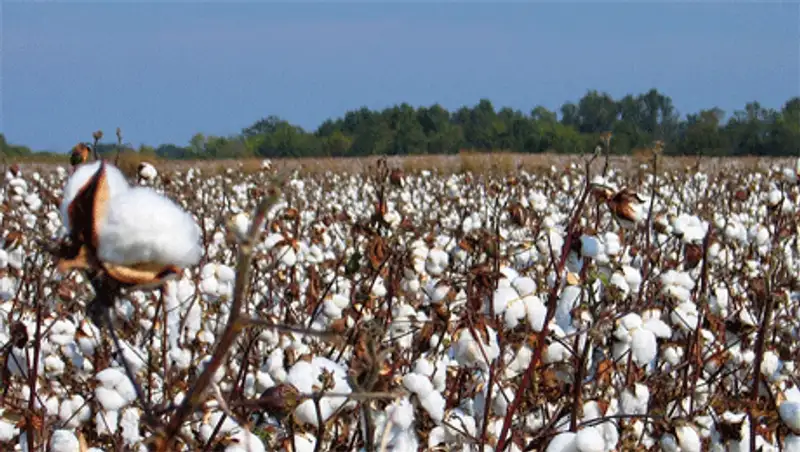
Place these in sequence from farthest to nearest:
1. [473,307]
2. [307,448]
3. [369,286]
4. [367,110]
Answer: [367,110] → [369,286] → [473,307] → [307,448]

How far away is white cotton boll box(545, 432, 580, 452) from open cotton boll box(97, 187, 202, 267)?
99 centimetres

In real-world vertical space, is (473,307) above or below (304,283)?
above

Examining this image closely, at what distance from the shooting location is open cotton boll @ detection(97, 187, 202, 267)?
A: 729mm

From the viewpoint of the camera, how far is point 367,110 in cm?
5653

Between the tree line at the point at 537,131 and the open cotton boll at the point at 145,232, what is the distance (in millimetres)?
22775

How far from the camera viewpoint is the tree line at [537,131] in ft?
120

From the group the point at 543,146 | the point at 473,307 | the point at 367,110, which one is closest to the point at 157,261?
the point at 473,307

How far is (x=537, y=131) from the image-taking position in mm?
52844

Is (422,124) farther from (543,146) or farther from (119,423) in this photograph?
(119,423)

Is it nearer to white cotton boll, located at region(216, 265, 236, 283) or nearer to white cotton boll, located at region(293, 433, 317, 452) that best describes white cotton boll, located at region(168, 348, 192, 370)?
white cotton boll, located at region(216, 265, 236, 283)

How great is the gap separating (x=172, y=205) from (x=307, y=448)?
3.53 feet

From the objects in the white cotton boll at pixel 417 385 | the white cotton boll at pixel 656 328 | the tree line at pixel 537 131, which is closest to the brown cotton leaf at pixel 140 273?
the white cotton boll at pixel 417 385

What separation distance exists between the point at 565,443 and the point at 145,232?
1.04 m

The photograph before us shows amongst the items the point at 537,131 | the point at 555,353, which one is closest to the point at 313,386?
the point at 555,353
